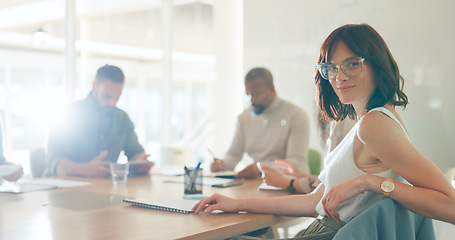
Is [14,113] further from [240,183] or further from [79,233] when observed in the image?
[79,233]

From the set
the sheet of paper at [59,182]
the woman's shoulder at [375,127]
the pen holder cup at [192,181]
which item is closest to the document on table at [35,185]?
the sheet of paper at [59,182]

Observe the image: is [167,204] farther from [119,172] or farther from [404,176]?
[404,176]

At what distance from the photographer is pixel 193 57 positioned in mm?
6762

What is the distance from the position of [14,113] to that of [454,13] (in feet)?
15.2

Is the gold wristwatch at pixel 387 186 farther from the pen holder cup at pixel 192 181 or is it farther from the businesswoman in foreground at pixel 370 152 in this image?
the pen holder cup at pixel 192 181

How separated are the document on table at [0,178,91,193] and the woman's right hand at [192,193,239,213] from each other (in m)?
0.95

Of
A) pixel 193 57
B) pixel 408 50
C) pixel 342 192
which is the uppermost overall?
pixel 193 57

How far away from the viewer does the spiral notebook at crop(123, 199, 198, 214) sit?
1.68 meters

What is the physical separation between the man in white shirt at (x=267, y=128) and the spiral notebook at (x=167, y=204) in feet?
4.04

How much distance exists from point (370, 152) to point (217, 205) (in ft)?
2.02

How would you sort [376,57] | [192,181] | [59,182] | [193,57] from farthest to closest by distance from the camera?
[193,57], [59,182], [192,181], [376,57]

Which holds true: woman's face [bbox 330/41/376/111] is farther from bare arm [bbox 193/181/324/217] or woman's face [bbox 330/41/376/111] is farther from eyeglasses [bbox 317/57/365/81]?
bare arm [bbox 193/181/324/217]

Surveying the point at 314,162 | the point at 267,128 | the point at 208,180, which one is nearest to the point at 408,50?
the point at 314,162

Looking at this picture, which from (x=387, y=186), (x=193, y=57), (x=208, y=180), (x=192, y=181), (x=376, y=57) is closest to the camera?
(x=387, y=186)
